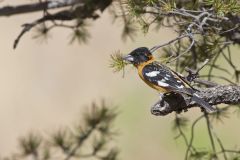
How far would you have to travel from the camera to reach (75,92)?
5219mm

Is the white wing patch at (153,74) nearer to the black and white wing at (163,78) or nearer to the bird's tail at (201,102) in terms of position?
the black and white wing at (163,78)

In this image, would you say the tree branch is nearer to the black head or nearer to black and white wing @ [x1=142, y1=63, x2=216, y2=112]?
black and white wing @ [x1=142, y1=63, x2=216, y2=112]

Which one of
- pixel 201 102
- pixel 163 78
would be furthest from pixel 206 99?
pixel 163 78

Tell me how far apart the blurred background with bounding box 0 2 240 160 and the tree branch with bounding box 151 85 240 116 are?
2.99m

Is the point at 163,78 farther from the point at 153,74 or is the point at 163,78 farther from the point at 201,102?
the point at 201,102

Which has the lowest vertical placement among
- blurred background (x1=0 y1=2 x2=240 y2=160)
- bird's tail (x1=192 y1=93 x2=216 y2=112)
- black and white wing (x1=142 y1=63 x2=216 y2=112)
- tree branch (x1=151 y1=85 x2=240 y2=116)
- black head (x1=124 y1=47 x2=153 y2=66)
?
bird's tail (x1=192 y1=93 x2=216 y2=112)

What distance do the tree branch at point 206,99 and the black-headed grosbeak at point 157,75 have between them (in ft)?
0.08

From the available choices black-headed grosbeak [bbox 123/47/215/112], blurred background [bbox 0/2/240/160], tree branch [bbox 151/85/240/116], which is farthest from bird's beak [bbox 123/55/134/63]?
blurred background [bbox 0/2/240/160]

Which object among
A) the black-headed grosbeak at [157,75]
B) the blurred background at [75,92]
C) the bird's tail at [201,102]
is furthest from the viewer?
the blurred background at [75,92]

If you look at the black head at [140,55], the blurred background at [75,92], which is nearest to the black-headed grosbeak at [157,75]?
the black head at [140,55]

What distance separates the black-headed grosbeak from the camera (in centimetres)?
163

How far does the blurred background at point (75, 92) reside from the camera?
482 centimetres

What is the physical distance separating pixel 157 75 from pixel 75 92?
3571 mm

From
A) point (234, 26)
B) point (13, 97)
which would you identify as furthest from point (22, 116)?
point (234, 26)
